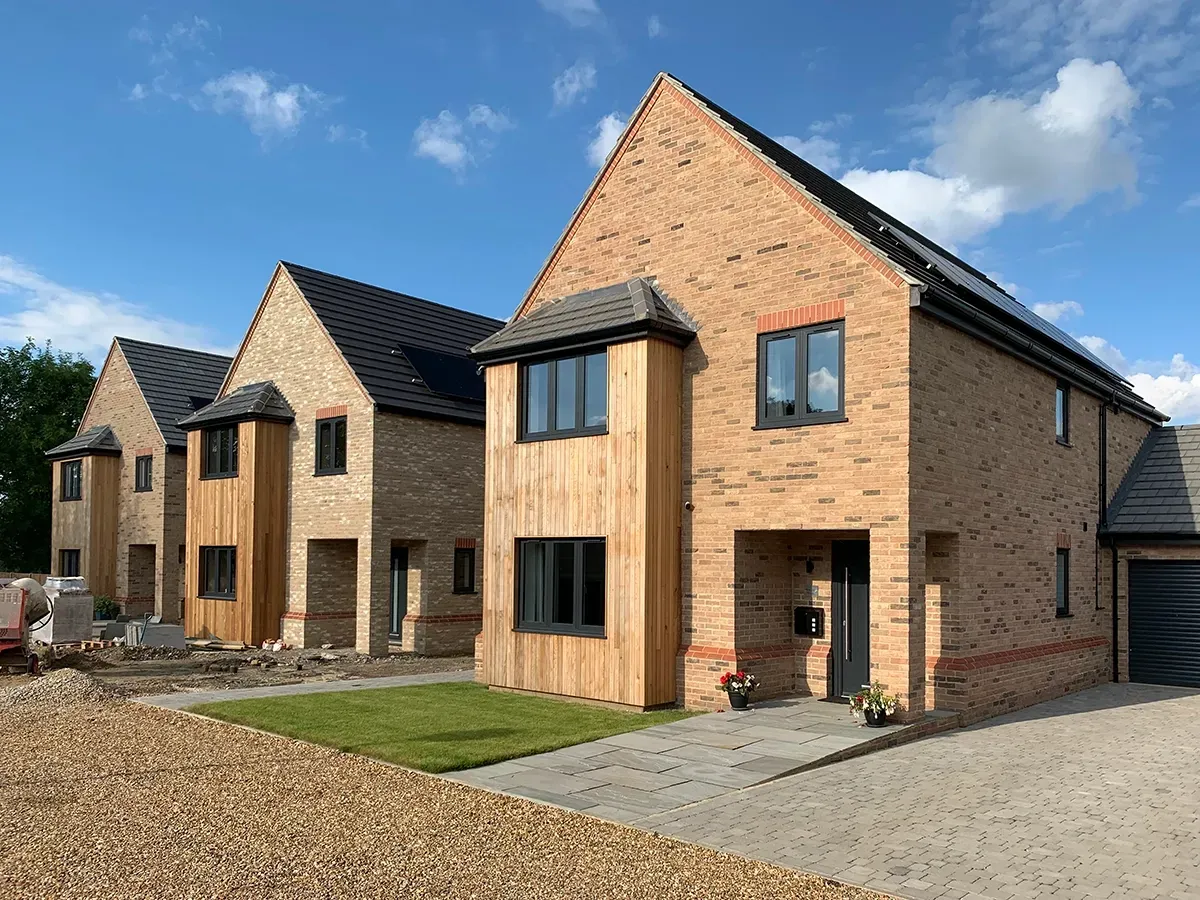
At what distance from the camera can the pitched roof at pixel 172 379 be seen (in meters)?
28.9

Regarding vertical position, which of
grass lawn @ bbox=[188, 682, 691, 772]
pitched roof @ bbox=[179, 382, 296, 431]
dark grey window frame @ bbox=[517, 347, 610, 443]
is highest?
pitched roof @ bbox=[179, 382, 296, 431]

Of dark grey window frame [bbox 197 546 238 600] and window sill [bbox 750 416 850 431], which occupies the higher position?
window sill [bbox 750 416 850 431]

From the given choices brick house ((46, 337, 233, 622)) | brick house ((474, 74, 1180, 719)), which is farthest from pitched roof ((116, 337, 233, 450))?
brick house ((474, 74, 1180, 719))

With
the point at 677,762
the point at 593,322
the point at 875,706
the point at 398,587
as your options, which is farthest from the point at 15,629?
the point at 875,706

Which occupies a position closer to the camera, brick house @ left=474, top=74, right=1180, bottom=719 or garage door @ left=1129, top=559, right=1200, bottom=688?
brick house @ left=474, top=74, right=1180, bottom=719

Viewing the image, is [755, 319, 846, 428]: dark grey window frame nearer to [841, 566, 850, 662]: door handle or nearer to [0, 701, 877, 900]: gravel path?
[841, 566, 850, 662]: door handle

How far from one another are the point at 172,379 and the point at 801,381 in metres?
24.9

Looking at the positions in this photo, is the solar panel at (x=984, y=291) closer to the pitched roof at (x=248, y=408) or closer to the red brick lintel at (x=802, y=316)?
the red brick lintel at (x=802, y=316)

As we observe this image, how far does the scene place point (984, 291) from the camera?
50.1 ft

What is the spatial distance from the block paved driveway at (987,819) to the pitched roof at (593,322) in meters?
6.33

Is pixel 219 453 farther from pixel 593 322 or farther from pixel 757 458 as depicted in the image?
pixel 757 458

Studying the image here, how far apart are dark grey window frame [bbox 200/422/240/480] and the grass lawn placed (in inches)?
426

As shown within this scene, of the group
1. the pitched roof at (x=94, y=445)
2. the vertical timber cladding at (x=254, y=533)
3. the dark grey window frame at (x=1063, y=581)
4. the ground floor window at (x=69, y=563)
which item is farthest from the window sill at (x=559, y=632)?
the ground floor window at (x=69, y=563)

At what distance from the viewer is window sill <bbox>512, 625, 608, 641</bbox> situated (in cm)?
1325
